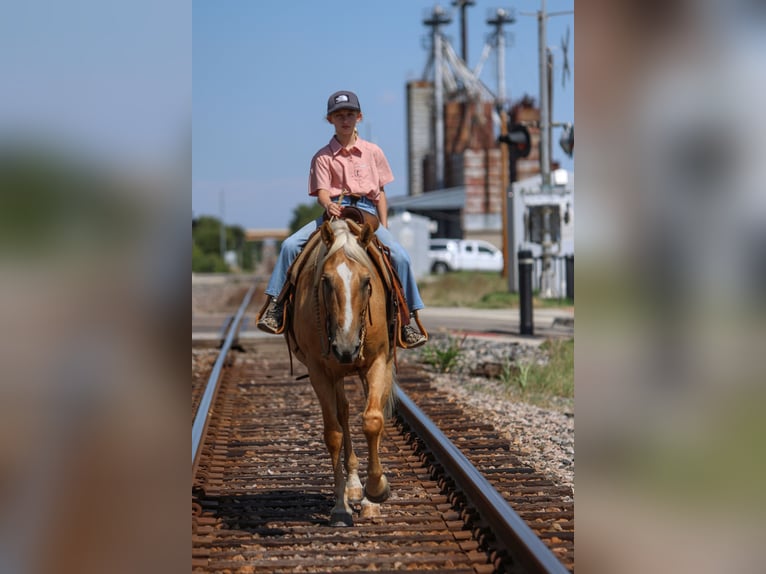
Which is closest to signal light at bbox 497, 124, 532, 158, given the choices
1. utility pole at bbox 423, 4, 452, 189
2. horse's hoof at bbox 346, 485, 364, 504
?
horse's hoof at bbox 346, 485, 364, 504

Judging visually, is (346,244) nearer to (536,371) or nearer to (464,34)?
(536,371)

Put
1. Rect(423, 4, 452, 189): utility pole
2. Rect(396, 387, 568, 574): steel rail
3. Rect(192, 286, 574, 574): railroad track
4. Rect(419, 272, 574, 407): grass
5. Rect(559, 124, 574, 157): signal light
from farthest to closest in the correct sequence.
→ Rect(423, 4, 452, 189): utility pole → Rect(559, 124, 574, 157): signal light → Rect(419, 272, 574, 407): grass → Rect(192, 286, 574, 574): railroad track → Rect(396, 387, 568, 574): steel rail

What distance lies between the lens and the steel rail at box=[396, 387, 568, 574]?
5086 millimetres

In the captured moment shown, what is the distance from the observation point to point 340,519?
6508 millimetres

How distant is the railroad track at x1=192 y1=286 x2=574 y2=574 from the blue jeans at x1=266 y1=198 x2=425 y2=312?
1.24 meters

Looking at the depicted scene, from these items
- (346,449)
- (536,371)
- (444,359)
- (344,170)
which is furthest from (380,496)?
(444,359)

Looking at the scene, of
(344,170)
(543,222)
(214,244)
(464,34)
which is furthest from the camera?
(214,244)

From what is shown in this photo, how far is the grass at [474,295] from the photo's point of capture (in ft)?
102

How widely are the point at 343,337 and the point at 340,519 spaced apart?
1.30 m

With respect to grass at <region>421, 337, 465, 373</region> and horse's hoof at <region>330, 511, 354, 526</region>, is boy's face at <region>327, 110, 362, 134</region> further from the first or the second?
grass at <region>421, 337, 465, 373</region>

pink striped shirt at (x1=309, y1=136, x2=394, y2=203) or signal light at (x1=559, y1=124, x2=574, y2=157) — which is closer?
pink striped shirt at (x1=309, y1=136, x2=394, y2=203)

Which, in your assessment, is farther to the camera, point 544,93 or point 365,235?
point 544,93
